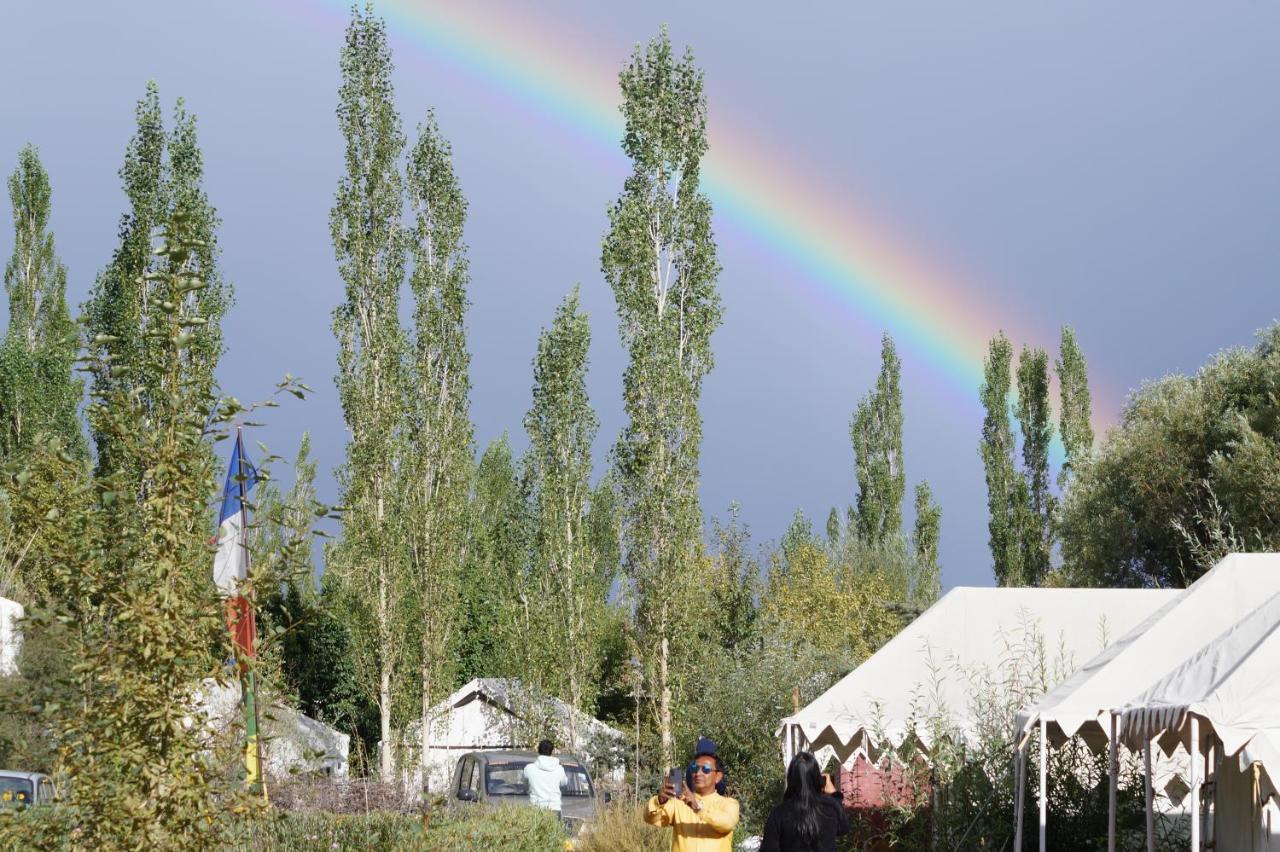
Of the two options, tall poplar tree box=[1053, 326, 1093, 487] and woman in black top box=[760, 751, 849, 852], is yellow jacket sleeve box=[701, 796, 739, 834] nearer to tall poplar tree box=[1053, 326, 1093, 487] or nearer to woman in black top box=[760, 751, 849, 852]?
woman in black top box=[760, 751, 849, 852]

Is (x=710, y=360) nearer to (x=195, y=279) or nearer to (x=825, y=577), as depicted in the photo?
(x=825, y=577)

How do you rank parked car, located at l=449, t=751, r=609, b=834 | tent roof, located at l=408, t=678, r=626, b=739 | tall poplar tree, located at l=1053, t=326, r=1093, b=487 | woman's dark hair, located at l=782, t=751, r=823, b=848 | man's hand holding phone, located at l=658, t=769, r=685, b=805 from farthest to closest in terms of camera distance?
tall poplar tree, located at l=1053, t=326, r=1093, b=487
tent roof, located at l=408, t=678, r=626, b=739
parked car, located at l=449, t=751, r=609, b=834
woman's dark hair, located at l=782, t=751, r=823, b=848
man's hand holding phone, located at l=658, t=769, r=685, b=805

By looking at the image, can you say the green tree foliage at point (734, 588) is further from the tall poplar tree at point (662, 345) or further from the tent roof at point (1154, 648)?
the tent roof at point (1154, 648)

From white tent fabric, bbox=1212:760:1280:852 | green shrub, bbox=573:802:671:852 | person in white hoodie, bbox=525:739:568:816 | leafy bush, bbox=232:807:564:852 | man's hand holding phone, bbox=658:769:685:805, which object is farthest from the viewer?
person in white hoodie, bbox=525:739:568:816

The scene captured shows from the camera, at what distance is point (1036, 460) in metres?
44.8

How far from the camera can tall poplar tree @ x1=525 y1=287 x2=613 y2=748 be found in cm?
3650

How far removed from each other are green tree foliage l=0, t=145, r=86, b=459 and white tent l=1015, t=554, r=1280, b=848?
2885 centimetres

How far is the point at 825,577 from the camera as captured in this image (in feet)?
147

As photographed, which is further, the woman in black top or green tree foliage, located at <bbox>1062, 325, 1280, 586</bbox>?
green tree foliage, located at <bbox>1062, 325, 1280, 586</bbox>

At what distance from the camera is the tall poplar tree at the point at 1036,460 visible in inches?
1688

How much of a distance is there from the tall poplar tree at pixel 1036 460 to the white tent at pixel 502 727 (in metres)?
15.4

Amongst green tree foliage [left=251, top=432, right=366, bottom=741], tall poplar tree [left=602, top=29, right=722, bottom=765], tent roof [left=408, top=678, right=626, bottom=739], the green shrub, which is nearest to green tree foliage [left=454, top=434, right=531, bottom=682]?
tent roof [left=408, top=678, right=626, bottom=739]

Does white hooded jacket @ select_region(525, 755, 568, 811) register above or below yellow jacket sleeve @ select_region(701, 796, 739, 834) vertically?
below

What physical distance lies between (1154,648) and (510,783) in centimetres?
816
